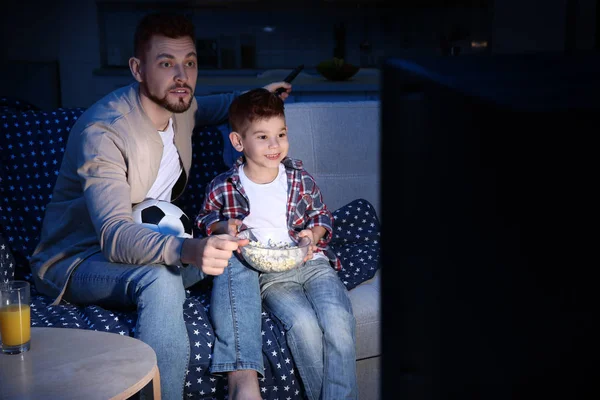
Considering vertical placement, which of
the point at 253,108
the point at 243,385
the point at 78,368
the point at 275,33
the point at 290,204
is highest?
the point at 275,33

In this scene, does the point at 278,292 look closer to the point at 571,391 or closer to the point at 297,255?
the point at 297,255

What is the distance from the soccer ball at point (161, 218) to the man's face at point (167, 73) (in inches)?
11.9

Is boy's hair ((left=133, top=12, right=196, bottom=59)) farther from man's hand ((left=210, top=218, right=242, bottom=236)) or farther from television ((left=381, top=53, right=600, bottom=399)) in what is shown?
television ((left=381, top=53, right=600, bottom=399))

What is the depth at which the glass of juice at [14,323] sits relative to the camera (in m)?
1.37

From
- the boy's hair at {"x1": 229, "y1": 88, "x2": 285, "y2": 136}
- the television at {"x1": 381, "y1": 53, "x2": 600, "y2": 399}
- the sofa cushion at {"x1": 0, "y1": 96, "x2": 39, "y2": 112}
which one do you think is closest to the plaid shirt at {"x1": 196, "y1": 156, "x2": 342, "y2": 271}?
the boy's hair at {"x1": 229, "y1": 88, "x2": 285, "y2": 136}

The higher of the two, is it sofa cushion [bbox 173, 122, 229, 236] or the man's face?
the man's face

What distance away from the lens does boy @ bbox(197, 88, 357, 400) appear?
5.58 ft

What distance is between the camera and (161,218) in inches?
74.2

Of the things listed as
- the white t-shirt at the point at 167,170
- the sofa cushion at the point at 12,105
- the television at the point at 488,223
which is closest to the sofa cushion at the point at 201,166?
the white t-shirt at the point at 167,170

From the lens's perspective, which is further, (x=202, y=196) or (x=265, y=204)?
(x=202, y=196)

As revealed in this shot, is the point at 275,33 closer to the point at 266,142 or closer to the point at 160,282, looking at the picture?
the point at 266,142

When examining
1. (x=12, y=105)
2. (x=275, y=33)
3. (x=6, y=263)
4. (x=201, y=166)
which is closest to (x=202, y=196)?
(x=201, y=166)

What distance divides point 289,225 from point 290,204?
0.06 meters

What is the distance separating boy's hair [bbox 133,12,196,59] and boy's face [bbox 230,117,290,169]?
38 centimetres
